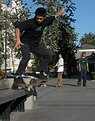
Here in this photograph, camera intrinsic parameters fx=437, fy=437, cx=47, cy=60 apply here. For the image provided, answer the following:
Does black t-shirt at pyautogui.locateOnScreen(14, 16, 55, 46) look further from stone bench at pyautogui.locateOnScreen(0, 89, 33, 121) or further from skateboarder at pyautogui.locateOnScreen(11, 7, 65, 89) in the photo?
stone bench at pyautogui.locateOnScreen(0, 89, 33, 121)

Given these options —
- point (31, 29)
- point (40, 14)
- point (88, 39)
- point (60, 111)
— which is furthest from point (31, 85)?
point (88, 39)

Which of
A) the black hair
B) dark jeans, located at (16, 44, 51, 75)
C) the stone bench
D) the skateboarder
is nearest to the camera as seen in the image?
the stone bench

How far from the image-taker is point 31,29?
9148 millimetres

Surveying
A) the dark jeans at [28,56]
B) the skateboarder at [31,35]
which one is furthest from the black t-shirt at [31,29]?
the dark jeans at [28,56]

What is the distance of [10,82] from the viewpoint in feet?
34.0

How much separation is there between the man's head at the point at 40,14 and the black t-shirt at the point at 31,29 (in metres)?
0.10

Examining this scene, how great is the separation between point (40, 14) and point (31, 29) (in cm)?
39

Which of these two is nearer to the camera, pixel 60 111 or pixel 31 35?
pixel 31 35

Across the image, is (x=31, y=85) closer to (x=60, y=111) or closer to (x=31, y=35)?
(x=31, y=35)

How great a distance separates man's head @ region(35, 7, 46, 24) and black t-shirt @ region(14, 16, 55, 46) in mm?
97

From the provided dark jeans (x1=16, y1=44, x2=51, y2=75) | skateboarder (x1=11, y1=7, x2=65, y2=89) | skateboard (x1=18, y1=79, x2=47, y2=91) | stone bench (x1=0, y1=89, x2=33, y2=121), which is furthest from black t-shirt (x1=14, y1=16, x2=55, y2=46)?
stone bench (x1=0, y1=89, x2=33, y2=121)

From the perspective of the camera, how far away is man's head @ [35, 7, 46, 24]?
892cm

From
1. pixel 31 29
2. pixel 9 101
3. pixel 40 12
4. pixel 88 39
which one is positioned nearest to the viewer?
pixel 9 101

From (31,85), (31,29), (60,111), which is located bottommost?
(60,111)
